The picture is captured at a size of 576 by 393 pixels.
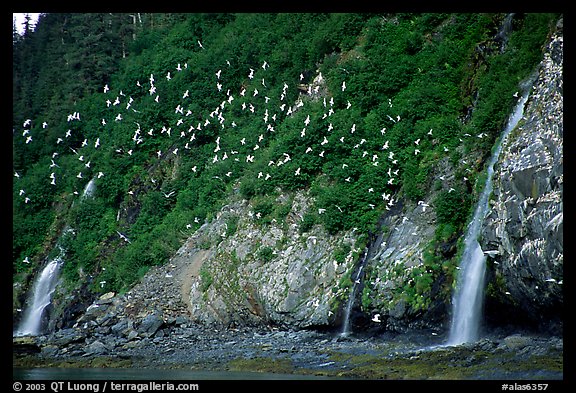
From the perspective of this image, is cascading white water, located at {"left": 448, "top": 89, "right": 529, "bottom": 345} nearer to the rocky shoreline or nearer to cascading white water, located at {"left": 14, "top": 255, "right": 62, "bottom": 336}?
the rocky shoreline

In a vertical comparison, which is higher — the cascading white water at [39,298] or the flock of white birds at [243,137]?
the flock of white birds at [243,137]

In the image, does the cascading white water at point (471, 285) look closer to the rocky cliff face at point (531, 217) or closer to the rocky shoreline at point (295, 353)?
the rocky cliff face at point (531, 217)

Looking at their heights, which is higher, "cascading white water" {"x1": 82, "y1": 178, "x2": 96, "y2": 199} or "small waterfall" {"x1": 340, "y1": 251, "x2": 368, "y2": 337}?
"cascading white water" {"x1": 82, "y1": 178, "x2": 96, "y2": 199}

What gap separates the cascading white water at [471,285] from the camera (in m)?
22.8

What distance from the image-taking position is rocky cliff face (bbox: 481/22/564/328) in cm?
2008

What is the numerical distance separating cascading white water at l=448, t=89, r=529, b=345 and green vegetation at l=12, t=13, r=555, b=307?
3.00ft

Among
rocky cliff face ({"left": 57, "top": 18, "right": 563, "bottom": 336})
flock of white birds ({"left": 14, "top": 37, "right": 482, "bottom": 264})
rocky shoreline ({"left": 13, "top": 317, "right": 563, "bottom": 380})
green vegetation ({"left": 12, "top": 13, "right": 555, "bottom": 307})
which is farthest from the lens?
flock of white birds ({"left": 14, "top": 37, "right": 482, "bottom": 264})

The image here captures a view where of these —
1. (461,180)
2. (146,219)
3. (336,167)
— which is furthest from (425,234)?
(146,219)

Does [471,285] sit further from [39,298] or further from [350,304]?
[39,298]

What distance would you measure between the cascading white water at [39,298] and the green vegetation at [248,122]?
1259 mm

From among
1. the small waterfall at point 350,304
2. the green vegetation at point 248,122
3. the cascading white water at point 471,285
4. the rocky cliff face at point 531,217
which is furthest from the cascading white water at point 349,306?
the rocky cliff face at point 531,217

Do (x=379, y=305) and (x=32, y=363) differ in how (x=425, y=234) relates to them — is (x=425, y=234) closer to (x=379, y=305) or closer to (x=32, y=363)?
(x=379, y=305)

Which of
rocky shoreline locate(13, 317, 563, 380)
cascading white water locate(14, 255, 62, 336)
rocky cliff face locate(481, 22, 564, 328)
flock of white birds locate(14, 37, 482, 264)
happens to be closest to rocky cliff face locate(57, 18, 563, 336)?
rocky cliff face locate(481, 22, 564, 328)

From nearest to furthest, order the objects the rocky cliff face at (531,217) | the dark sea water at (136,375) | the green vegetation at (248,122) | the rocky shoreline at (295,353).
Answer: the rocky shoreline at (295,353) < the rocky cliff face at (531,217) < the dark sea water at (136,375) < the green vegetation at (248,122)
